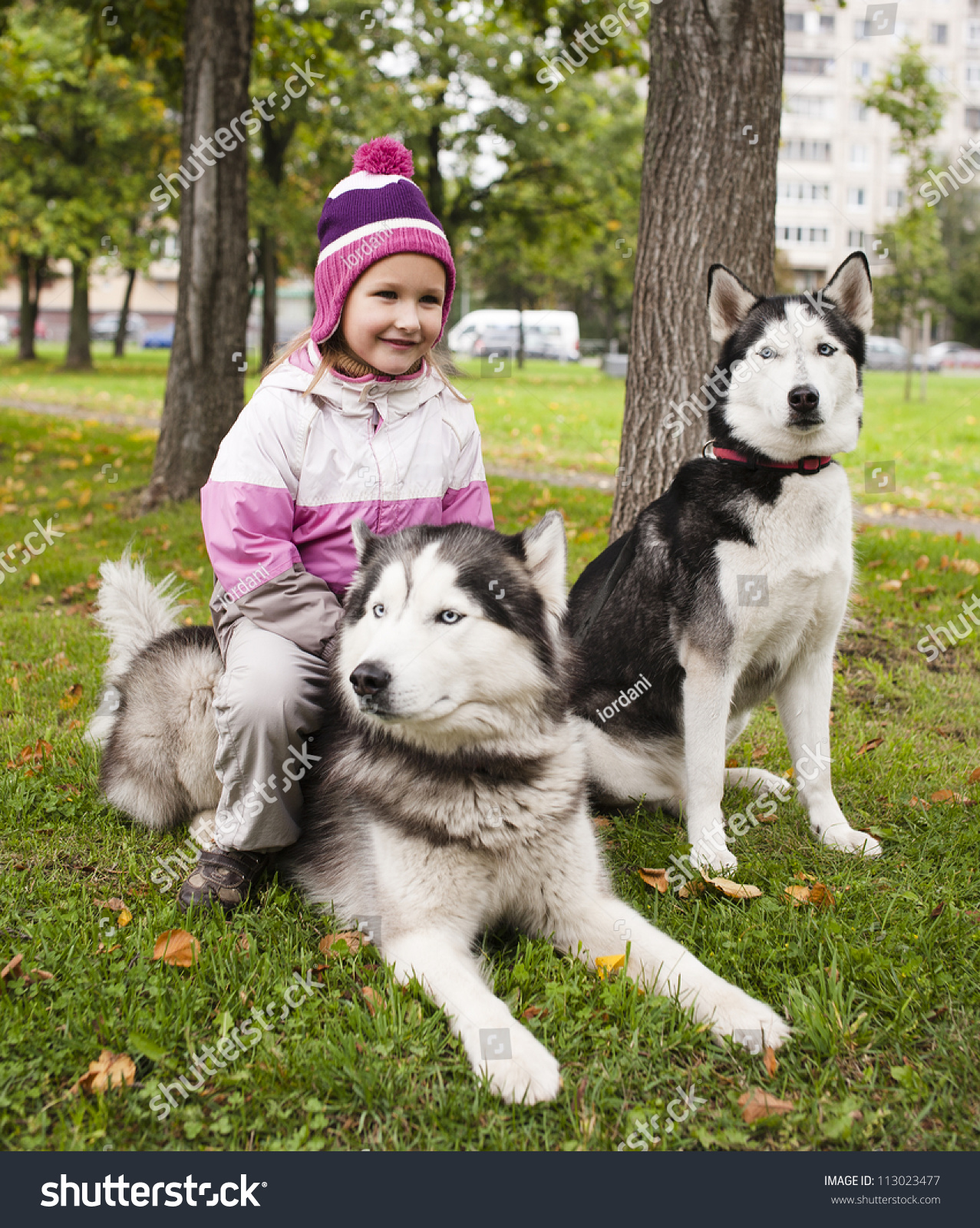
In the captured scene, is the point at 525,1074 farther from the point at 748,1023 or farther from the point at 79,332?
the point at 79,332

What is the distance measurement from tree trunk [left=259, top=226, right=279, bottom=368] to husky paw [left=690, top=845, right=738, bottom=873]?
21.4 metres

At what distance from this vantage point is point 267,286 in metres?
23.7

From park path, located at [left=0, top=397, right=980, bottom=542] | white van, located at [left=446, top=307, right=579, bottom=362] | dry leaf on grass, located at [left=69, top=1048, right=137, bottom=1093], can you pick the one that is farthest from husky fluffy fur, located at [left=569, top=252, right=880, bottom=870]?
white van, located at [left=446, top=307, right=579, bottom=362]

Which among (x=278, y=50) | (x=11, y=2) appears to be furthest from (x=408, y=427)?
(x=278, y=50)

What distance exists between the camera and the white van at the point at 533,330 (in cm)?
3353

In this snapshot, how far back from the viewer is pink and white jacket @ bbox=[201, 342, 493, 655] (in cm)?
294

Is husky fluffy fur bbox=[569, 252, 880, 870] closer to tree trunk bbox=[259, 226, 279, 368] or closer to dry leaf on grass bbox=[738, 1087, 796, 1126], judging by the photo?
dry leaf on grass bbox=[738, 1087, 796, 1126]

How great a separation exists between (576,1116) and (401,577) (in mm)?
1347

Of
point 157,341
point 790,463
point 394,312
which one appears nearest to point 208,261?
point 394,312

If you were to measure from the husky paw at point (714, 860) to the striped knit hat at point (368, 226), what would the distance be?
85.2 inches

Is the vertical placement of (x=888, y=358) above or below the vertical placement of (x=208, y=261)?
above

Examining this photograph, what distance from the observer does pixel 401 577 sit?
2.49 m

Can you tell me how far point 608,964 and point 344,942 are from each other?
2.47ft
